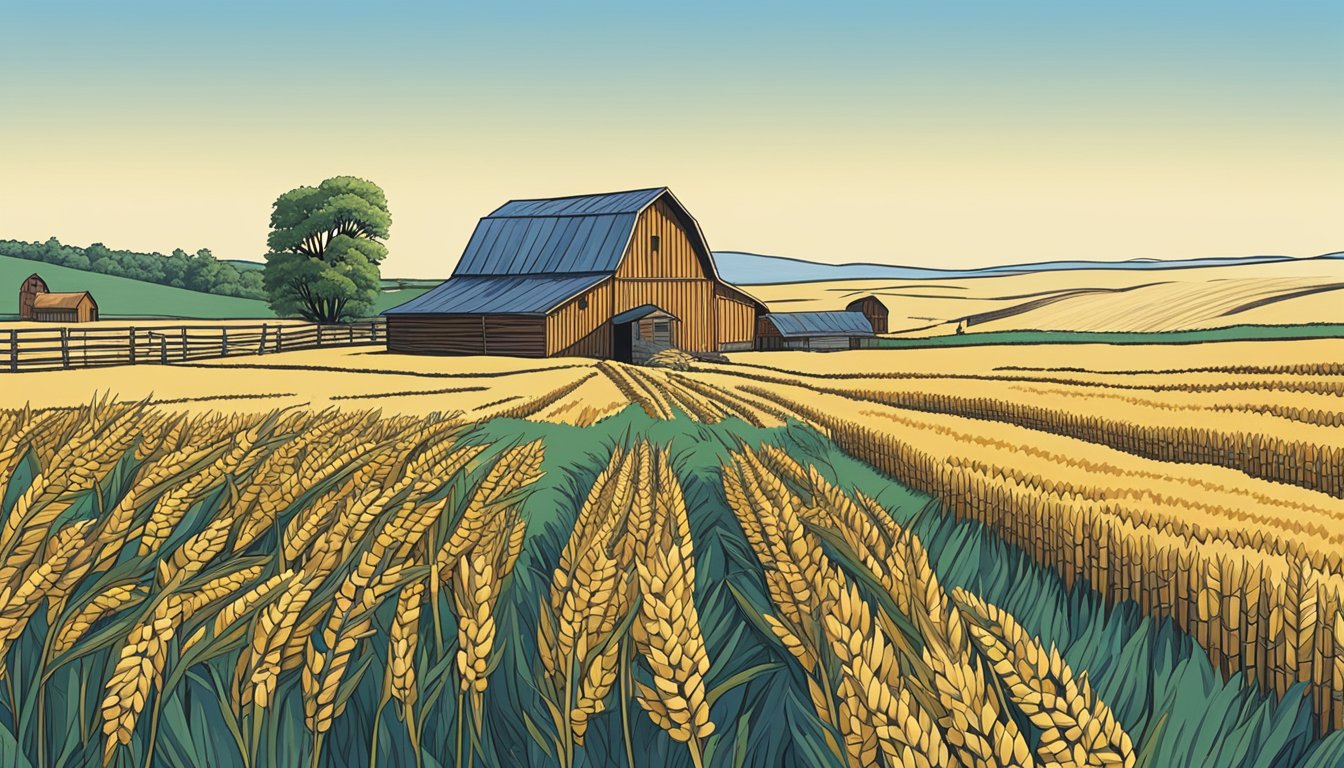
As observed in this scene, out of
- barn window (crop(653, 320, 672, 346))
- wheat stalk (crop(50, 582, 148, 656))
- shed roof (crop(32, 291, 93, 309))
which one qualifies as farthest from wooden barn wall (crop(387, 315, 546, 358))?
shed roof (crop(32, 291, 93, 309))

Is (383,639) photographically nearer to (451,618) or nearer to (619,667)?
(451,618)

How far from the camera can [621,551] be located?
10.6ft

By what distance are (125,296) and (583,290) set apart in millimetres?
104094

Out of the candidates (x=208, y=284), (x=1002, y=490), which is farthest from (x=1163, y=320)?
(x=208, y=284)

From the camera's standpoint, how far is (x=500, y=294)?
52.6 m

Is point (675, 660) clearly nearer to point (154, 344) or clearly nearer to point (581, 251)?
point (154, 344)

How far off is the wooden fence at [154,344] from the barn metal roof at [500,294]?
8.25 meters

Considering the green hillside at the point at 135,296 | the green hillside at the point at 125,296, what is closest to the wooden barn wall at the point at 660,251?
the green hillside at the point at 135,296

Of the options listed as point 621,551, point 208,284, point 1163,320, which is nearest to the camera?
point 621,551

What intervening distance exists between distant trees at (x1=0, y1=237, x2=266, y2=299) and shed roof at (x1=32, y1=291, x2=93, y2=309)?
2674cm

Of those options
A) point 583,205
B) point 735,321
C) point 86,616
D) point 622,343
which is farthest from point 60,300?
point 86,616

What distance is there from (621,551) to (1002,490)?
2.32 meters

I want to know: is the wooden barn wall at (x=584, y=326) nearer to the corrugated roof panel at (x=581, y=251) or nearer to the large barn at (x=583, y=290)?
the large barn at (x=583, y=290)

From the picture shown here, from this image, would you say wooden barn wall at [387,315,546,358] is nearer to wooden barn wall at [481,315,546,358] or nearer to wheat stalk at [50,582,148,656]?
wooden barn wall at [481,315,546,358]
